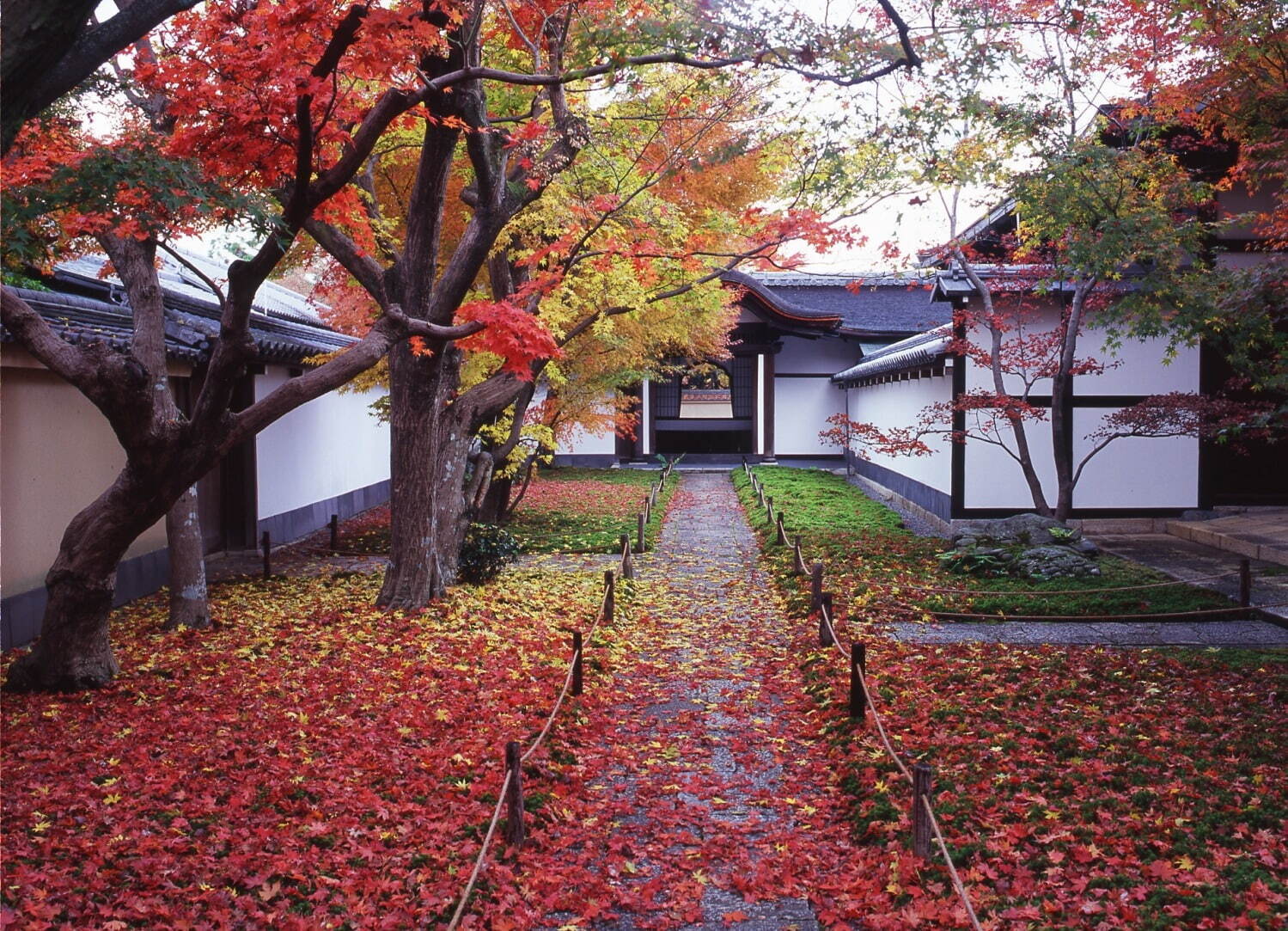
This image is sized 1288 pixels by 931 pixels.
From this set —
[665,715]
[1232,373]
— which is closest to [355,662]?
[665,715]

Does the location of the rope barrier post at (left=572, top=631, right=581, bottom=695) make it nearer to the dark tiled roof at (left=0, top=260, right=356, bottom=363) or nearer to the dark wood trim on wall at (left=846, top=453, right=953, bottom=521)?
the dark tiled roof at (left=0, top=260, right=356, bottom=363)

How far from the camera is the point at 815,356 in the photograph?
32125 mm

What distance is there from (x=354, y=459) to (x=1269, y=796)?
752 inches

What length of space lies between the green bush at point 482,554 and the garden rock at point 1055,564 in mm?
6837

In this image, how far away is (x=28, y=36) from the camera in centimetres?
349

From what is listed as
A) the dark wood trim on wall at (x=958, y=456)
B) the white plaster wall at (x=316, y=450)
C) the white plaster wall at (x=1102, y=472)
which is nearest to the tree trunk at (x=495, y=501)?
the white plaster wall at (x=316, y=450)

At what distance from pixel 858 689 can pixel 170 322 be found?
9.09 meters

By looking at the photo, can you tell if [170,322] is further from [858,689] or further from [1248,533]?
[1248,533]

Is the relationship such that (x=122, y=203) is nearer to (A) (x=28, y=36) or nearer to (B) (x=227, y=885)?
(A) (x=28, y=36)

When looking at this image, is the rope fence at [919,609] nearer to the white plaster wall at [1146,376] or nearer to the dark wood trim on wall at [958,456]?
the dark wood trim on wall at [958,456]

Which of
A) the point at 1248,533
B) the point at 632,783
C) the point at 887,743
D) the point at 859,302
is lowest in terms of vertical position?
the point at 632,783

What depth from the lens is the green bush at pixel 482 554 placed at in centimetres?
1303

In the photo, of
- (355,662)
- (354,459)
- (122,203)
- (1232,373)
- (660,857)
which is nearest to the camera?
(660,857)

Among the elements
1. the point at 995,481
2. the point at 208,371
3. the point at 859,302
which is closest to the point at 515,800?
the point at 208,371
